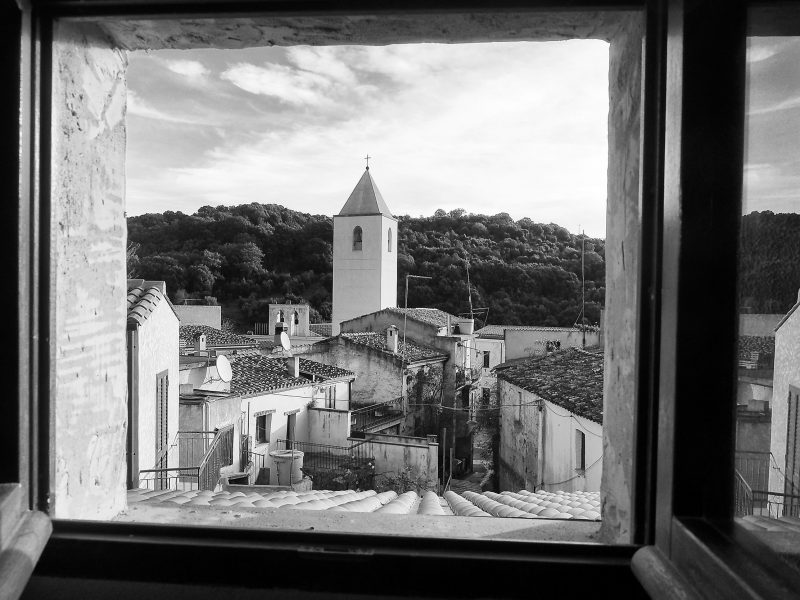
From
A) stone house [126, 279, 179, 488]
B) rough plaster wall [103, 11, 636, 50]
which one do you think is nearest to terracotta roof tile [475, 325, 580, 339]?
stone house [126, 279, 179, 488]

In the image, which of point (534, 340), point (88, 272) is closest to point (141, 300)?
point (88, 272)

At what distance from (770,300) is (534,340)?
67.4 ft

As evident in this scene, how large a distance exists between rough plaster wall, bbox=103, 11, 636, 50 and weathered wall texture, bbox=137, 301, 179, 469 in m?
3.59

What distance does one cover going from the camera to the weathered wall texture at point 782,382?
94 centimetres

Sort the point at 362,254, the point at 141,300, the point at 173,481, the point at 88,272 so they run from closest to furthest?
1. the point at 88,272
2. the point at 141,300
3. the point at 173,481
4. the point at 362,254

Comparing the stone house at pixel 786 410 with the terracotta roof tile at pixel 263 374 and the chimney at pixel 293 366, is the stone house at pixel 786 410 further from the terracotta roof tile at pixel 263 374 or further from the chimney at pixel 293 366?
the chimney at pixel 293 366

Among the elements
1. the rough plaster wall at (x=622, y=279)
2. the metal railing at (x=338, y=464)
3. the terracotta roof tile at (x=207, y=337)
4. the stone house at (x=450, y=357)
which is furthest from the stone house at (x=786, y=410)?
the stone house at (x=450, y=357)

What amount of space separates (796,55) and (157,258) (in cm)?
2092

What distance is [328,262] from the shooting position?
31.6 meters

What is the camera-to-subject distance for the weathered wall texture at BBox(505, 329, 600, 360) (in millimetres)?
19578

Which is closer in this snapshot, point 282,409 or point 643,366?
point 643,366

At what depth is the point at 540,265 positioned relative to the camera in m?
24.5

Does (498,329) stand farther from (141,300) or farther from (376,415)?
(141,300)

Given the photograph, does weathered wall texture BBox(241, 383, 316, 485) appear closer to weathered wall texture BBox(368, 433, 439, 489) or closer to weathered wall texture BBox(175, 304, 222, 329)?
weathered wall texture BBox(368, 433, 439, 489)
